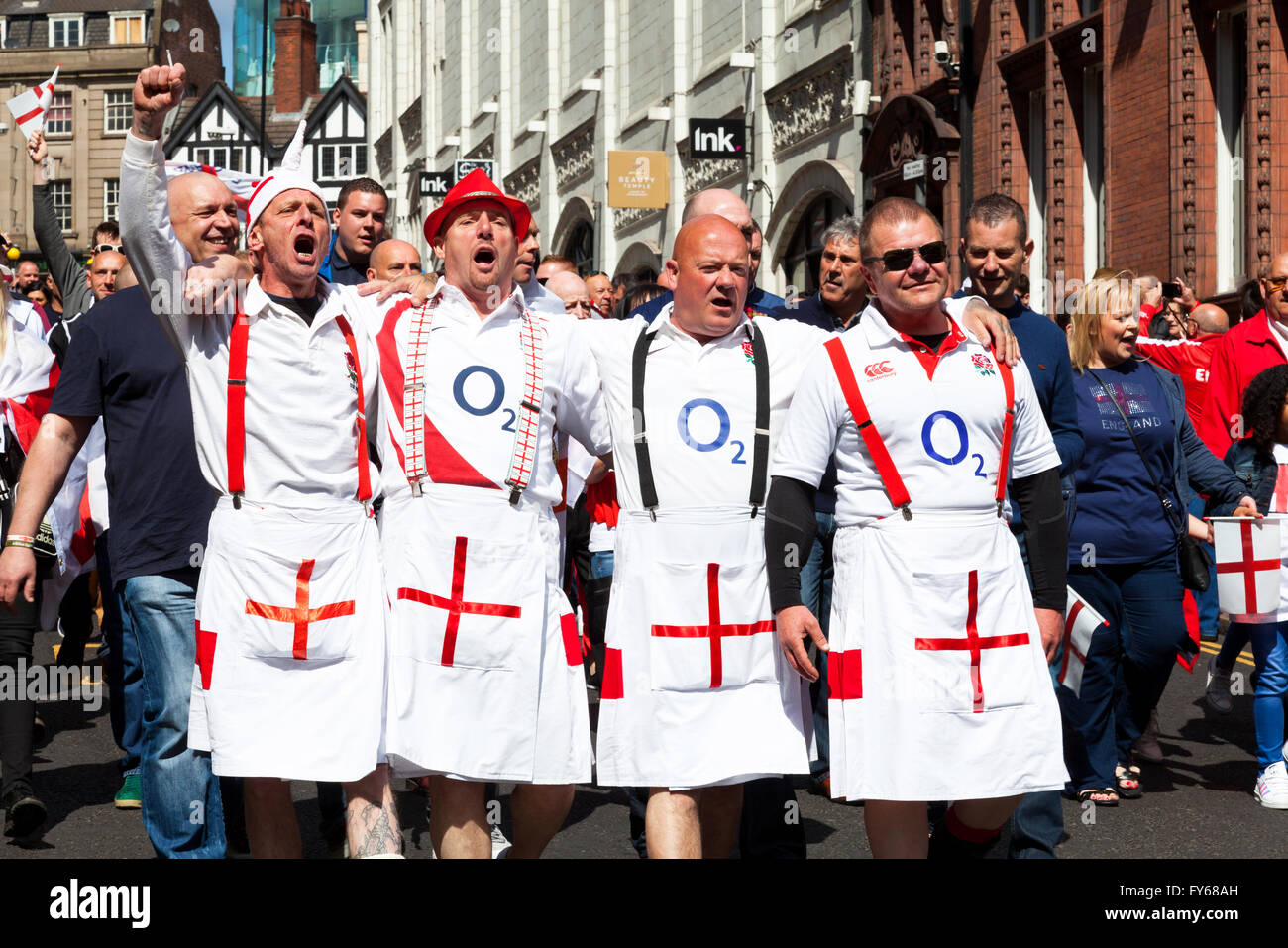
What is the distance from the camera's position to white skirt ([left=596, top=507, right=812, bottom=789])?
5109 millimetres

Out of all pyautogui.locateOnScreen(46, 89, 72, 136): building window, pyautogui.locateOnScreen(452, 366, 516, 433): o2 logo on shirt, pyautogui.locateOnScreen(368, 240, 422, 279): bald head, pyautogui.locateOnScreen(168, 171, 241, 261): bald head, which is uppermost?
pyautogui.locateOnScreen(46, 89, 72, 136): building window

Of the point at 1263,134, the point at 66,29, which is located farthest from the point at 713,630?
the point at 66,29

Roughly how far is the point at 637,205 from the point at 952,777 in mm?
22950

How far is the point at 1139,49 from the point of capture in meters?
17.1

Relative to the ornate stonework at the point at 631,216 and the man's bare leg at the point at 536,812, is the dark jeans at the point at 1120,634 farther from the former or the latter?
the ornate stonework at the point at 631,216

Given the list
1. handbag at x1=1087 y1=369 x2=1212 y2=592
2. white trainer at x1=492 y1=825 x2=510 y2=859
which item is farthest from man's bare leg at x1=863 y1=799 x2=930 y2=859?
handbag at x1=1087 y1=369 x2=1212 y2=592

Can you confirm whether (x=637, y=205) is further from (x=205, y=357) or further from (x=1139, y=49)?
(x=205, y=357)

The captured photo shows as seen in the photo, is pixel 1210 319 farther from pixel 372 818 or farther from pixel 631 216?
pixel 631 216

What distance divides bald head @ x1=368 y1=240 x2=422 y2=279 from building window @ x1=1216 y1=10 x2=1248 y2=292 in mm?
10410

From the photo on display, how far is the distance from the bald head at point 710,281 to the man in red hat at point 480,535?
14.2 inches

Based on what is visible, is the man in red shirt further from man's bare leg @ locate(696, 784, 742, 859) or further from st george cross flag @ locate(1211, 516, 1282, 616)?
man's bare leg @ locate(696, 784, 742, 859)

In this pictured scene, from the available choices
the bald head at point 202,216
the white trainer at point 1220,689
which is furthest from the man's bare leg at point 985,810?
the white trainer at point 1220,689

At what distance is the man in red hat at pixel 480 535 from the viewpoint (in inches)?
200

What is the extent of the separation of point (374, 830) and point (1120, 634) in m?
3.89
